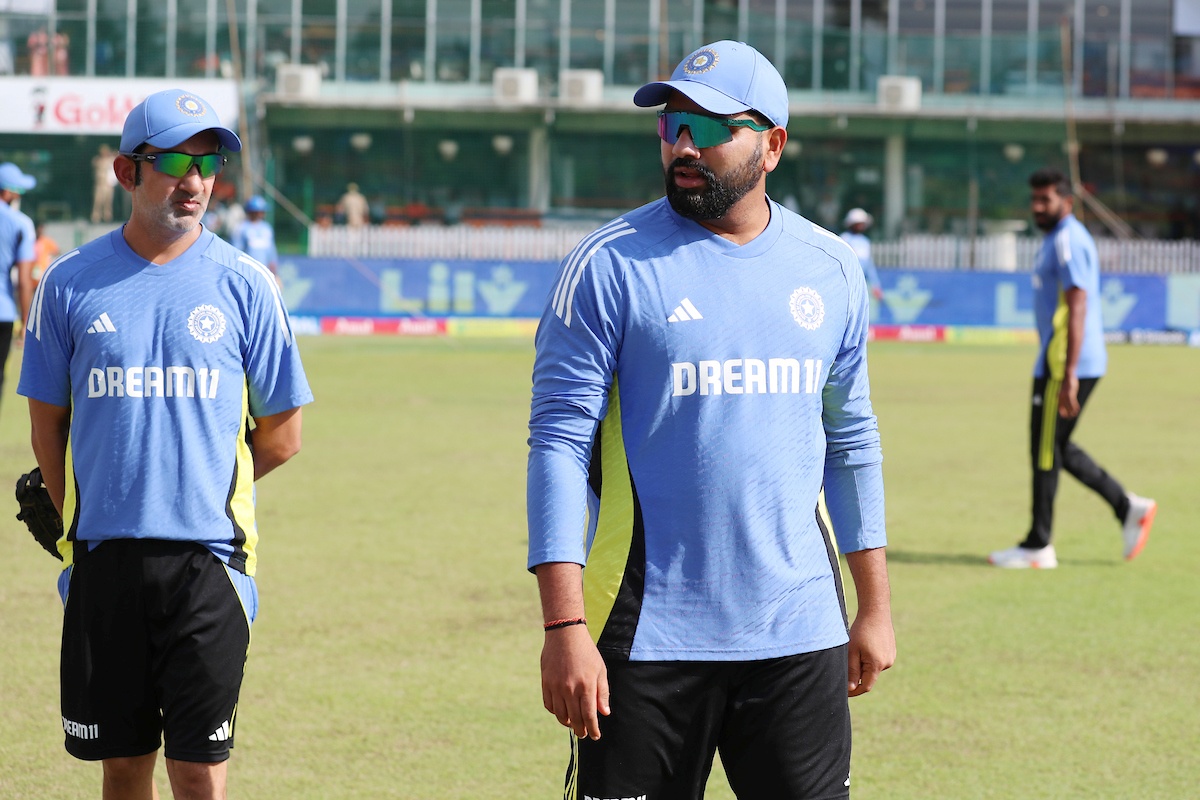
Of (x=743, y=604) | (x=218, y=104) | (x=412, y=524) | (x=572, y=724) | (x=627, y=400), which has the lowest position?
(x=412, y=524)

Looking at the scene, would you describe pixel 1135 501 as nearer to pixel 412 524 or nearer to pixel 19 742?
pixel 412 524

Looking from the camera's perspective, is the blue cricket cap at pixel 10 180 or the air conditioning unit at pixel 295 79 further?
the air conditioning unit at pixel 295 79

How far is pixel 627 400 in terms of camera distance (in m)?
3.19

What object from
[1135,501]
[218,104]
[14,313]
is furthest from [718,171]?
[218,104]

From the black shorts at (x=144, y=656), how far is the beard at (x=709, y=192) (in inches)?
63.4

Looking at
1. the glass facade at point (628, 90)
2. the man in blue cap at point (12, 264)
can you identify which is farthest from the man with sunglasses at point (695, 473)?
the glass facade at point (628, 90)

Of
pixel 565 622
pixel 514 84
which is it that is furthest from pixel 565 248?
pixel 565 622

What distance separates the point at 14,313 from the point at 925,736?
8.41m

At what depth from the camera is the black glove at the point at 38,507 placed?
4188 millimetres

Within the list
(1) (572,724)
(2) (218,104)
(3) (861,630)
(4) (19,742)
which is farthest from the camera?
(2) (218,104)

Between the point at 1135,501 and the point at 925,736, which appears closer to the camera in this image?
the point at 925,736

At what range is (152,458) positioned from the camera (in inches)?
154

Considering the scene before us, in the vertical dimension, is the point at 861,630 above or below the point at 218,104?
below

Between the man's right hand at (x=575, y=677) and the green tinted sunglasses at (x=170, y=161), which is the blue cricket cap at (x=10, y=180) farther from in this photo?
the man's right hand at (x=575, y=677)
